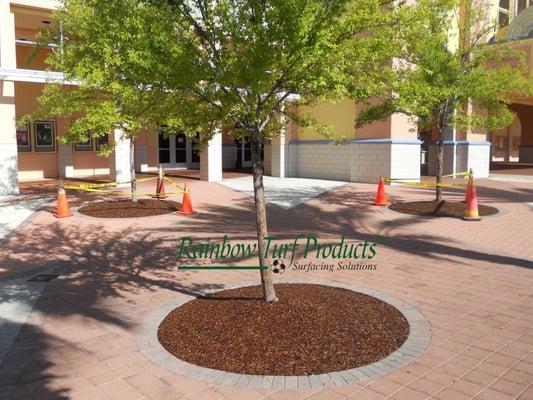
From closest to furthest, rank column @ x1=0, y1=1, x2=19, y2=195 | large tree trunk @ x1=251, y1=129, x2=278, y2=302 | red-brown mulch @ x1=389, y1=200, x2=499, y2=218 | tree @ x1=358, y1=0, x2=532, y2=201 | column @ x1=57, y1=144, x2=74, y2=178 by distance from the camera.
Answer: large tree trunk @ x1=251, y1=129, x2=278, y2=302, tree @ x1=358, y1=0, x2=532, y2=201, red-brown mulch @ x1=389, y1=200, x2=499, y2=218, column @ x1=0, y1=1, x2=19, y2=195, column @ x1=57, y1=144, x2=74, y2=178

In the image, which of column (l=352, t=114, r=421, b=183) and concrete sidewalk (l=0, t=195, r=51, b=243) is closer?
concrete sidewalk (l=0, t=195, r=51, b=243)

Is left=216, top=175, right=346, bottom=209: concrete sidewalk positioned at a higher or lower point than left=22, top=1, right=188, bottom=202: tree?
lower

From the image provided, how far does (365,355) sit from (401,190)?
43.7 feet

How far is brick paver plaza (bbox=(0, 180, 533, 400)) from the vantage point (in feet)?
13.3

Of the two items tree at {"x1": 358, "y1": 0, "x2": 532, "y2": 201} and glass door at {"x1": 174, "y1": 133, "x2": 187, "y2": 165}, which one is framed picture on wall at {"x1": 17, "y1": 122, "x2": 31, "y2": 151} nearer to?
glass door at {"x1": 174, "y1": 133, "x2": 187, "y2": 165}

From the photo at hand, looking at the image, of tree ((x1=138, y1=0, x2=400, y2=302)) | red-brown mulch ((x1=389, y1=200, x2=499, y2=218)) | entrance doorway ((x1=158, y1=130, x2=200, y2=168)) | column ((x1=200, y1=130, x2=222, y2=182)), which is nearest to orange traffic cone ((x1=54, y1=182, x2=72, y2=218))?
tree ((x1=138, y1=0, x2=400, y2=302))

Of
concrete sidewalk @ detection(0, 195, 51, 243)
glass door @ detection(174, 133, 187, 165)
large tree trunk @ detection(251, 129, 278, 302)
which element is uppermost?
glass door @ detection(174, 133, 187, 165)

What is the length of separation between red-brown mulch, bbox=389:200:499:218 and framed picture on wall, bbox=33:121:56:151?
15998 mm

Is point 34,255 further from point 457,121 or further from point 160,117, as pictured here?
point 457,121

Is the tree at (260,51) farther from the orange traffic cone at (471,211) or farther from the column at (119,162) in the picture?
the column at (119,162)

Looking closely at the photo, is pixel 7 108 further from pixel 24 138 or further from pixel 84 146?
pixel 84 146

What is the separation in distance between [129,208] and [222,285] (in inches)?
275

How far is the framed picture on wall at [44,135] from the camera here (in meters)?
21.9

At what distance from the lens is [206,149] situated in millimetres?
18141
